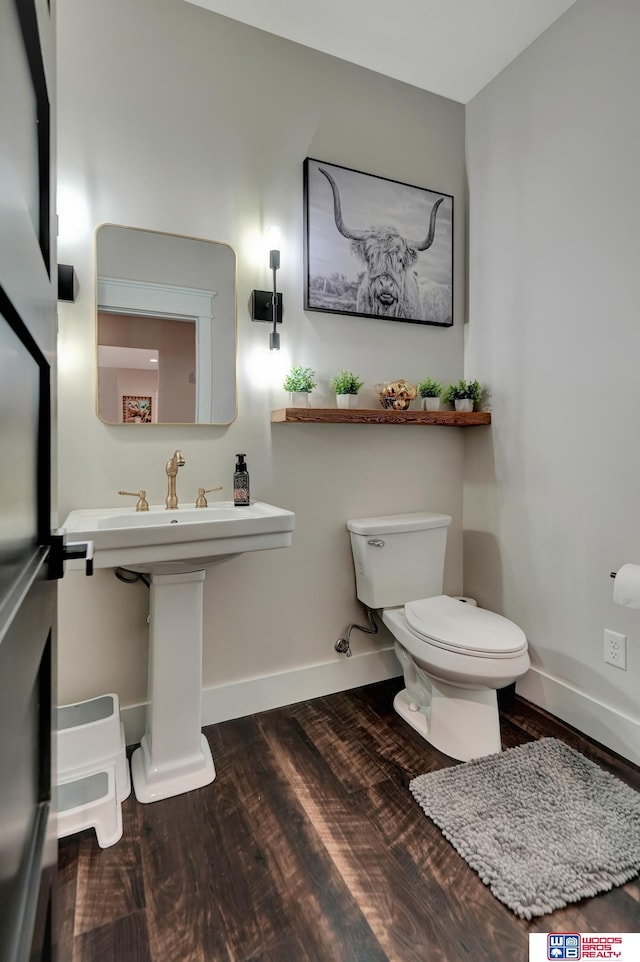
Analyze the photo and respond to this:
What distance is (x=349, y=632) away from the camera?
2.17 metres

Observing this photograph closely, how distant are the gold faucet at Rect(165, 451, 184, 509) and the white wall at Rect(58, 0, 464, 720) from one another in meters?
0.07

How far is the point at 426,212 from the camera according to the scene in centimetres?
229

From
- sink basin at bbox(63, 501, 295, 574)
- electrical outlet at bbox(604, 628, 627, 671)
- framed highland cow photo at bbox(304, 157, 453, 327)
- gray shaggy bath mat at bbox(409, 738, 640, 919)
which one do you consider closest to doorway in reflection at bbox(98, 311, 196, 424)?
sink basin at bbox(63, 501, 295, 574)

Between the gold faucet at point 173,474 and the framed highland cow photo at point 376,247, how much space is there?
2.80 ft

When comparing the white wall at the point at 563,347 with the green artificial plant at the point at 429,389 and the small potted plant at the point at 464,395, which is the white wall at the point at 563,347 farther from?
the green artificial plant at the point at 429,389

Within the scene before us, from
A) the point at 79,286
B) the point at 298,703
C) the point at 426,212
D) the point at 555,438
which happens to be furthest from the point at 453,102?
the point at 298,703

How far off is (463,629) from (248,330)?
140 centimetres

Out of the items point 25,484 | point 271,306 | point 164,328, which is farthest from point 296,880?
point 271,306

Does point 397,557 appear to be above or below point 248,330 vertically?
below

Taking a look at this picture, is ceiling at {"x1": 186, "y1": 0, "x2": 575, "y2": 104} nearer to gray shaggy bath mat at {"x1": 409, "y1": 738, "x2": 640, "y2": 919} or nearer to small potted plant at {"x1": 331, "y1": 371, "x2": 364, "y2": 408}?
small potted plant at {"x1": 331, "y1": 371, "x2": 364, "y2": 408}

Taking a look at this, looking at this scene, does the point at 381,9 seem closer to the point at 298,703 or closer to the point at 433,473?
the point at 433,473

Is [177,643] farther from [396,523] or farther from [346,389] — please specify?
[346,389]

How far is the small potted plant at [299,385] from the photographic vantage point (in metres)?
1.95

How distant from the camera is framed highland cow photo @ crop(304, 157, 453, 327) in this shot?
2047 mm
